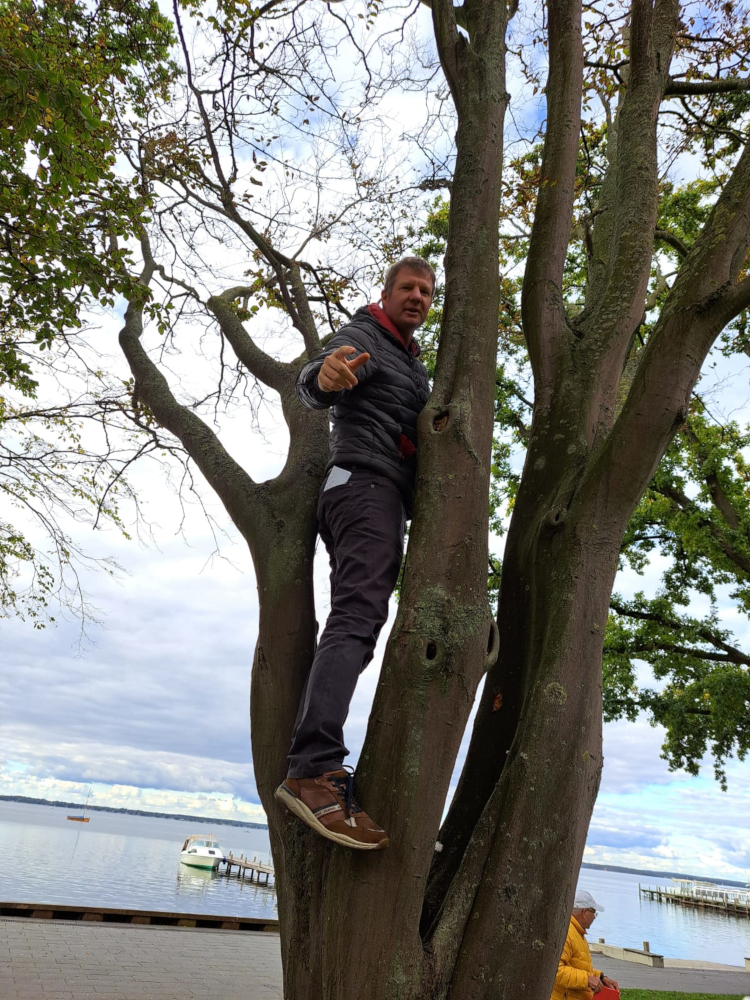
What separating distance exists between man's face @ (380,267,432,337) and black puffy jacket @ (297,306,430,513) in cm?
14

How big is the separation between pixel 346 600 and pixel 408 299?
4.50ft

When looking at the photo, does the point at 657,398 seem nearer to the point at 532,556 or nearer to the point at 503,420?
the point at 532,556

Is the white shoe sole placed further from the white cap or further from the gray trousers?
the white cap

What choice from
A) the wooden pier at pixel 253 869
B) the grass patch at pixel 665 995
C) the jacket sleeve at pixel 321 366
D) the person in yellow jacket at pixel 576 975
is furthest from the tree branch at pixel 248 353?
Answer: the wooden pier at pixel 253 869

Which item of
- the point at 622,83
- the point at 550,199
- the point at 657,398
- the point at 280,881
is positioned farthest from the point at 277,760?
the point at 622,83

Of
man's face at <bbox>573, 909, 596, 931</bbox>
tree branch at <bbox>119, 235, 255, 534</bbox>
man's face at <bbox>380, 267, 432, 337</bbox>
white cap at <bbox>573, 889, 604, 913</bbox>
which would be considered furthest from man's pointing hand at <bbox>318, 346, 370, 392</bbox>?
man's face at <bbox>573, 909, 596, 931</bbox>

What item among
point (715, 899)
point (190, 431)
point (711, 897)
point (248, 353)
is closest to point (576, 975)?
point (190, 431)

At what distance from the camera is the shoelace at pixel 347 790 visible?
2.12 metres

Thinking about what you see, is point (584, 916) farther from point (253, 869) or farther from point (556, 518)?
point (253, 869)

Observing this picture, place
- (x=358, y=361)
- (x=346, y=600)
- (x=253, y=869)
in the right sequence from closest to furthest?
(x=346, y=600), (x=358, y=361), (x=253, y=869)

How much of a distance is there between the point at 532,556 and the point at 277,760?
1235 millimetres

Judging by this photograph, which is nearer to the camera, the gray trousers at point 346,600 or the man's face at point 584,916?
the gray trousers at point 346,600

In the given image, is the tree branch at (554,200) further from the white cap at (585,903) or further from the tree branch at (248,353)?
the white cap at (585,903)

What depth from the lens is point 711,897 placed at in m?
84.8
